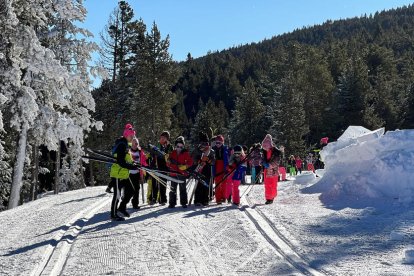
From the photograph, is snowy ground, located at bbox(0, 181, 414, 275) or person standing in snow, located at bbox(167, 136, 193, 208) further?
person standing in snow, located at bbox(167, 136, 193, 208)

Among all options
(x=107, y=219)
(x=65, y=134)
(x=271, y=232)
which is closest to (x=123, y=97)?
(x=65, y=134)

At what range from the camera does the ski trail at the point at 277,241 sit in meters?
6.23

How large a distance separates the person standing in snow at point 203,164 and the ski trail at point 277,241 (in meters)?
1.37

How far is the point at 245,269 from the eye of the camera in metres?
6.26

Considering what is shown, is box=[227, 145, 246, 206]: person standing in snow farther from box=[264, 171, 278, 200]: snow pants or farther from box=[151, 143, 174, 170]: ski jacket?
box=[151, 143, 174, 170]: ski jacket

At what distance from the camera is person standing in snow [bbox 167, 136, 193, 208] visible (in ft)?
37.4

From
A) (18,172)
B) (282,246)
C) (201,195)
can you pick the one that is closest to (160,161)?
(201,195)

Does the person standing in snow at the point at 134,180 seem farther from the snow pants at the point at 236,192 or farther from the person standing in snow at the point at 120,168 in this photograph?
the snow pants at the point at 236,192

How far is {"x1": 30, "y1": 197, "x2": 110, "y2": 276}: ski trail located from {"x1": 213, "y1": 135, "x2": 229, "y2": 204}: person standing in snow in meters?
3.22

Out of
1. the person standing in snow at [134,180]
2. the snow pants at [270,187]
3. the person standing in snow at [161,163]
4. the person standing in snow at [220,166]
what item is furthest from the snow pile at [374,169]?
the person standing in snow at [134,180]

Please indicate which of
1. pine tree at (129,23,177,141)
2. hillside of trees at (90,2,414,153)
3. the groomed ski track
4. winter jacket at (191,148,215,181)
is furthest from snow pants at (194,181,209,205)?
pine tree at (129,23,177,141)

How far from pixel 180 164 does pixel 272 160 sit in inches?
91.8

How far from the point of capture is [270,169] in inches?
465

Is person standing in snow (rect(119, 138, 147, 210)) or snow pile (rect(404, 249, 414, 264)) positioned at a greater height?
person standing in snow (rect(119, 138, 147, 210))
